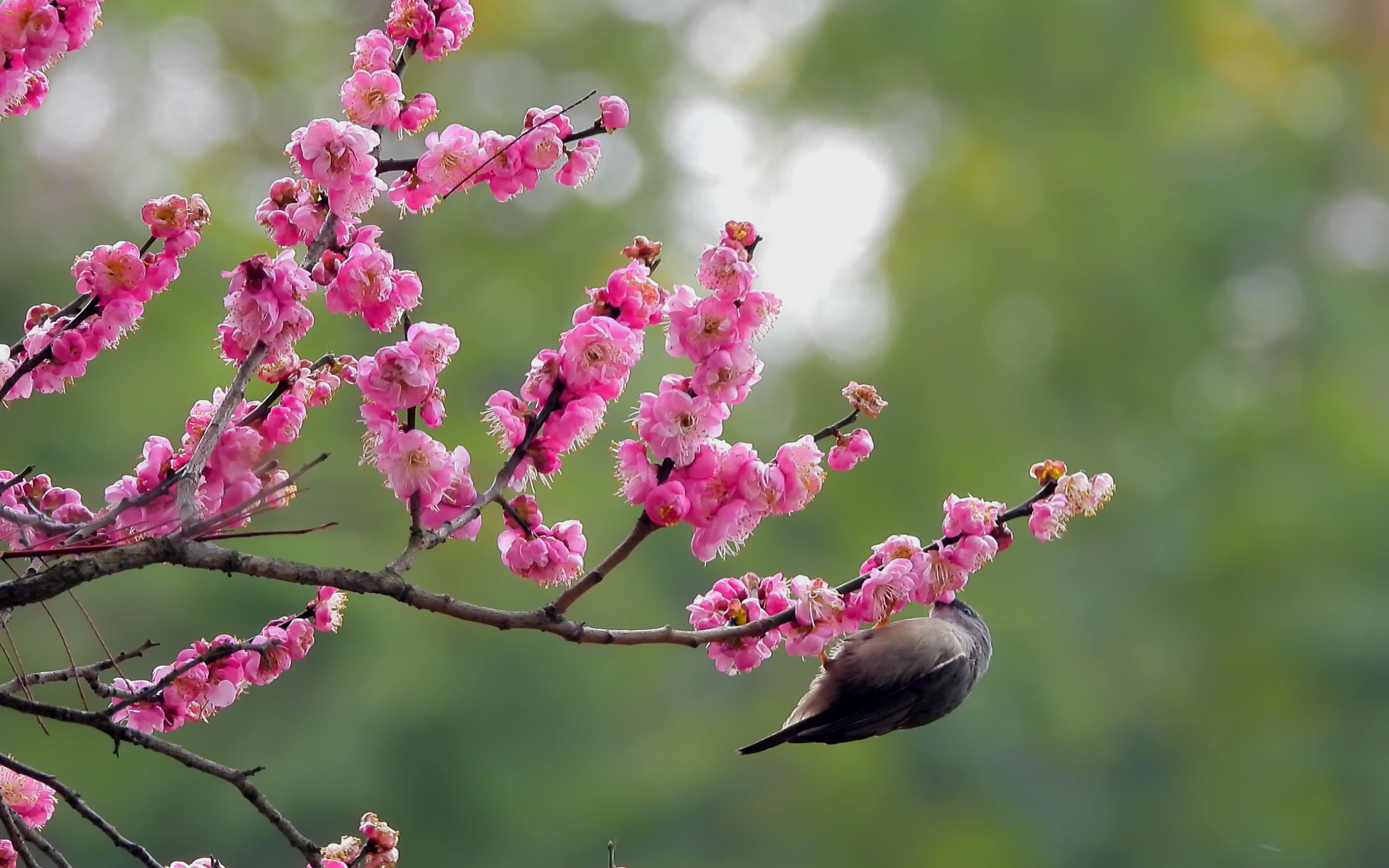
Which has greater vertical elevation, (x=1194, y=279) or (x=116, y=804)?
(x=1194, y=279)

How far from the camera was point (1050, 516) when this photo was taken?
1.42 metres

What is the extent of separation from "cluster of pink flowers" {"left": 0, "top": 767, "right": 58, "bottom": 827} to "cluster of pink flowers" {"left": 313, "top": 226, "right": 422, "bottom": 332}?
2.26 ft

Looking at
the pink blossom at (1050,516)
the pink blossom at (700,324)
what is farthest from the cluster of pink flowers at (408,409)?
the pink blossom at (1050,516)

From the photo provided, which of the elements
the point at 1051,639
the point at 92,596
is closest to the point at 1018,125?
the point at 1051,639

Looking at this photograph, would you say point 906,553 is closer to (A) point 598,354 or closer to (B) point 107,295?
(A) point 598,354

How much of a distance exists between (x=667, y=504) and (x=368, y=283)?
379 millimetres

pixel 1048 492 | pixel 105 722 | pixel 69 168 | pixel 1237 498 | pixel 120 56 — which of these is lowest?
pixel 105 722

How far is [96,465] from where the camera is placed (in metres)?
5.69

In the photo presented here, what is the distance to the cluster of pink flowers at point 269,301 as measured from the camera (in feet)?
4.29

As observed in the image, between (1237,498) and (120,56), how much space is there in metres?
6.35

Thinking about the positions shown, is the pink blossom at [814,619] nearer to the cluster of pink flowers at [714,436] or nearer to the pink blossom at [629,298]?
the cluster of pink flowers at [714,436]

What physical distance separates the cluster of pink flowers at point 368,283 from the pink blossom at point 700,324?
264 mm

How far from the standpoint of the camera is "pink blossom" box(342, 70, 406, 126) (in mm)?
1495

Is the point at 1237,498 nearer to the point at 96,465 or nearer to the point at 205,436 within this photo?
the point at 96,465
